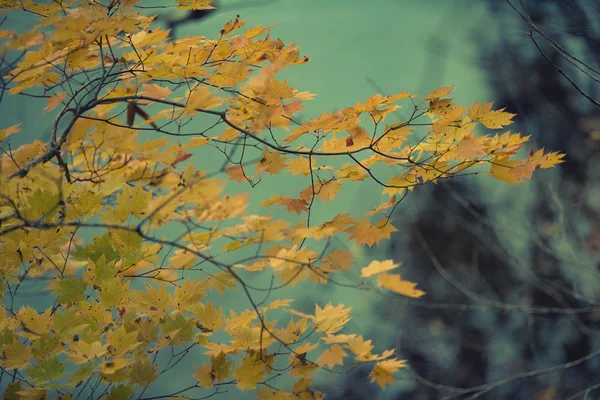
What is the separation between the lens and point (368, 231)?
1179 millimetres

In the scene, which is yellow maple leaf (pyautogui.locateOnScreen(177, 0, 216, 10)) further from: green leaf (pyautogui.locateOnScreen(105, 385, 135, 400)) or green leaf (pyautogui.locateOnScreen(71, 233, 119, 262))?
green leaf (pyautogui.locateOnScreen(105, 385, 135, 400))

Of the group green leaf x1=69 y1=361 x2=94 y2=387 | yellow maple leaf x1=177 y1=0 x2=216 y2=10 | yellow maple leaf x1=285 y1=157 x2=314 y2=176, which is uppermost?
yellow maple leaf x1=177 y1=0 x2=216 y2=10

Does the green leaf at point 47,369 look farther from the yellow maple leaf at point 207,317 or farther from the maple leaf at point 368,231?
the maple leaf at point 368,231

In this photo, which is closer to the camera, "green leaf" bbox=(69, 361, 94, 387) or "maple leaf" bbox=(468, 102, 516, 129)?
"green leaf" bbox=(69, 361, 94, 387)

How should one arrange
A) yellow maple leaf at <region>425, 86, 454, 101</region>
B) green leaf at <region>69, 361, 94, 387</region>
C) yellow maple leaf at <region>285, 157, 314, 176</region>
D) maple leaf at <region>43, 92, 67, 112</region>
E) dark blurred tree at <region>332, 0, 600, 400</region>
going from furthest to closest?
dark blurred tree at <region>332, 0, 600, 400</region> → maple leaf at <region>43, 92, 67, 112</region> → yellow maple leaf at <region>285, 157, 314, 176</region> → yellow maple leaf at <region>425, 86, 454, 101</region> → green leaf at <region>69, 361, 94, 387</region>

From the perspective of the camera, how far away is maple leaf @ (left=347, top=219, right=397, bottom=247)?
1161mm

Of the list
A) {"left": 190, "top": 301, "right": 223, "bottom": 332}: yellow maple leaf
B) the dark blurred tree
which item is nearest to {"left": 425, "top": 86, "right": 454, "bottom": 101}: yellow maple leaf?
{"left": 190, "top": 301, "right": 223, "bottom": 332}: yellow maple leaf

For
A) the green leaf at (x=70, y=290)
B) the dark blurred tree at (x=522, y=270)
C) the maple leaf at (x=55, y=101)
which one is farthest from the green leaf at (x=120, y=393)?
the dark blurred tree at (x=522, y=270)

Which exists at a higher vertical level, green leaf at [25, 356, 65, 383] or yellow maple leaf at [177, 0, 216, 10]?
yellow maple leaf at [177, 0, 216, 10]

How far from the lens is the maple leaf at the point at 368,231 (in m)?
1.16

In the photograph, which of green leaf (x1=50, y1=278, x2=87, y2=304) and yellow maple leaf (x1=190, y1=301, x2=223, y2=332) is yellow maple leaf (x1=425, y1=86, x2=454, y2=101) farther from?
green leaf (x1=50, y1=278, x2=87, y2=304)

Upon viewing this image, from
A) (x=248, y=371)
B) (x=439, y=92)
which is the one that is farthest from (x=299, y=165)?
(x=248, y=371)

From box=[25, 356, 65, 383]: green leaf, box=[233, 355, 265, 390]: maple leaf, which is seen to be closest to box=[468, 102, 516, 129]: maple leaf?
box=[233, 355, 265, 390]: maple leaf

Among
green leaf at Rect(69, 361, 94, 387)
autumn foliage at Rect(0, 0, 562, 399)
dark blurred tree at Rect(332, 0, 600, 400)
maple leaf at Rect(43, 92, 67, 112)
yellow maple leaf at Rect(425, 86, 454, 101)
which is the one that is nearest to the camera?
green leaf at Rect(69, 361, 94, 387)
